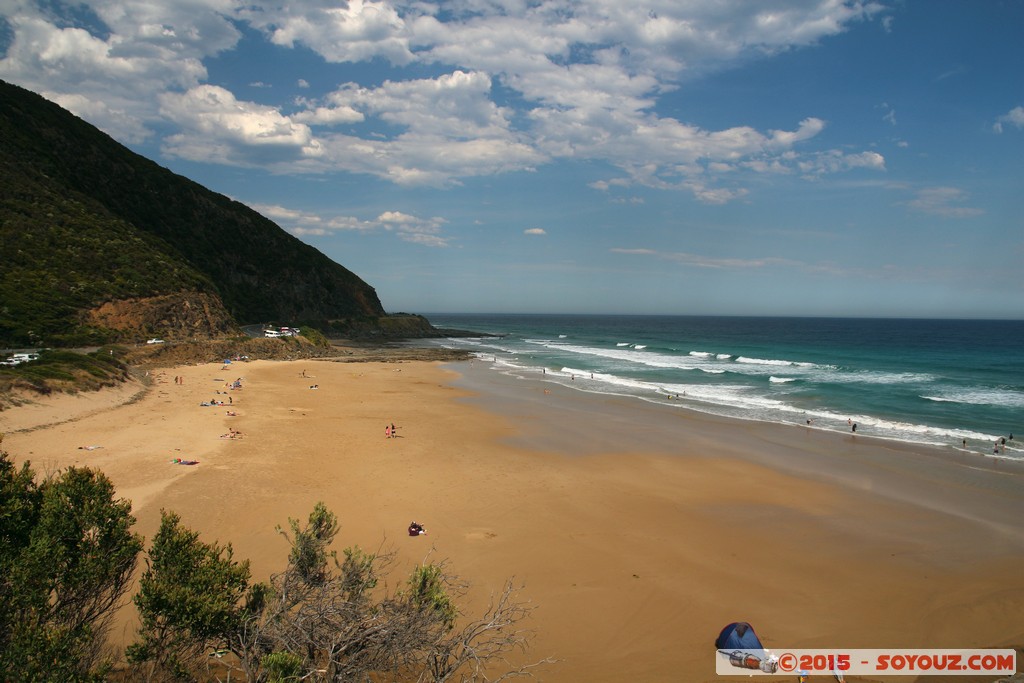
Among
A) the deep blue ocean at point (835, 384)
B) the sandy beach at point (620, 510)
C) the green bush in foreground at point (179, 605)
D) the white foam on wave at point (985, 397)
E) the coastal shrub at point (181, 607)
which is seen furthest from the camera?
the white foam on wave at point (985, 397)

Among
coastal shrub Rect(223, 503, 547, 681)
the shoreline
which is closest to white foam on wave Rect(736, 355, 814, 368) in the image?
the shoreline

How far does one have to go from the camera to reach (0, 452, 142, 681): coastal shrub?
473 cm

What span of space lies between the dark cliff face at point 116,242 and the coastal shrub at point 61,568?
1418 inches

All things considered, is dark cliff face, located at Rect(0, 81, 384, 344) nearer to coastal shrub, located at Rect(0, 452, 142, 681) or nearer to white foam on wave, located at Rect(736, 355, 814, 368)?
coastal shrub, located at Rect(0, 452, 142, 681)

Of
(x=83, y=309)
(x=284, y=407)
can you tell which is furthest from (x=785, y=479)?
(x=83, y=309)

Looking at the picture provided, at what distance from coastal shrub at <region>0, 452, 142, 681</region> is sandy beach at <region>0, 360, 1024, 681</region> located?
3410 millimetres

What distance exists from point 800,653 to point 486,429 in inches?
702

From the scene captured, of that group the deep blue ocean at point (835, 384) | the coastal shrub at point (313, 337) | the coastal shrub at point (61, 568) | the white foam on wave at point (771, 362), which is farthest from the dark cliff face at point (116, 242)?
the white foam on wave at point (771, 362)

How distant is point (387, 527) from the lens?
540 inches

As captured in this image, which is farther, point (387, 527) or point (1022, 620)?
point (387, 527)

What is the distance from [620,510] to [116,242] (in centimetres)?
4909

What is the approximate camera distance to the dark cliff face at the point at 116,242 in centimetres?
3819

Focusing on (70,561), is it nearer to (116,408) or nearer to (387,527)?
(387,527)

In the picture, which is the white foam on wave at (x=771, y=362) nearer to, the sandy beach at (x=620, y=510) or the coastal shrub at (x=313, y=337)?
the sandy beach at (x=620, y=510)
